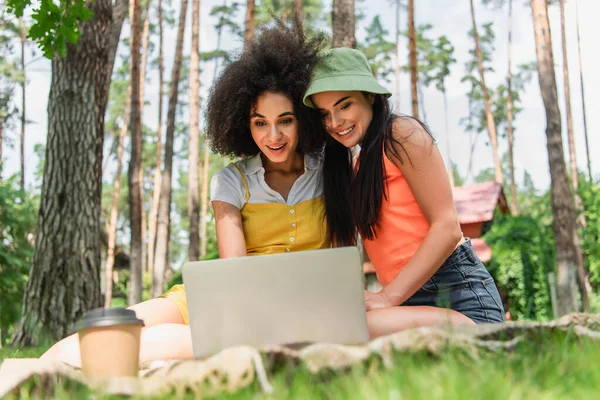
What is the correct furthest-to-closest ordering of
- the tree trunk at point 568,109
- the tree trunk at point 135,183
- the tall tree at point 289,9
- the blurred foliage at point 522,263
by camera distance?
the tall tree at point 289,9, the tree trunk at point 568,109, the blurred foliage at point 522,263, the tree trunk at point 135,183

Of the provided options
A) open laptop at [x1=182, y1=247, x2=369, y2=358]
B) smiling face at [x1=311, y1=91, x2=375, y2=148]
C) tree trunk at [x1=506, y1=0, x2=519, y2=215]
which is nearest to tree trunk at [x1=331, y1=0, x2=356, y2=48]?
smiling face at [x1=311, y1=91, x2=375, y2=148]

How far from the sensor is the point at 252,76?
136 inches

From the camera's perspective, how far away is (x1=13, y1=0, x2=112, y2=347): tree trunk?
574 cm

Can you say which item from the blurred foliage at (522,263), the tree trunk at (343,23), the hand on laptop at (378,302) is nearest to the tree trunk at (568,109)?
the blurred foliage at (522,263)

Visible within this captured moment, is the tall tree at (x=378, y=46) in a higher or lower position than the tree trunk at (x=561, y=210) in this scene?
higher

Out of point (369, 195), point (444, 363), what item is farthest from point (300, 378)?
point (369, 195)

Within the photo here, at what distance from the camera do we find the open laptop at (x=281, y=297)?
216 centimetres

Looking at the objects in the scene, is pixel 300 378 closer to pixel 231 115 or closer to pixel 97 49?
pixel 231 115

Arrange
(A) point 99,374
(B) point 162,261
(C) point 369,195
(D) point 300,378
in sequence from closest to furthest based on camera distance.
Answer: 1. (D) point 300,378
2. (A) point 99,374
3. (C) point 369,195
4. (B) point 162,261

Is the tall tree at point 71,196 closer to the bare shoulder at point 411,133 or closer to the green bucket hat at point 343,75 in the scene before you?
the green bucket hat at point 343,75

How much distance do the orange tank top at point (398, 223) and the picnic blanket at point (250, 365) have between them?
3.53 ft

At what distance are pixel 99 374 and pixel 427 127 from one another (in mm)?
1856

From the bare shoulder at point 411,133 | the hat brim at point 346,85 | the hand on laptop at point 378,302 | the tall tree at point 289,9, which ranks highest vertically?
the tall tree at point 289,9

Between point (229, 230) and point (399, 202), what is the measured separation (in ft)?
2.82
